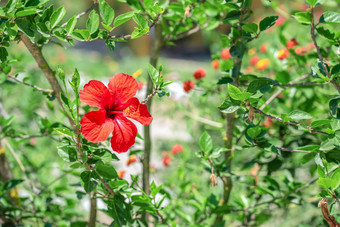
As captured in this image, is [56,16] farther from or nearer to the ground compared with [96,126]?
farther from the ground

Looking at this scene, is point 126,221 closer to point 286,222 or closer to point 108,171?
point 108,171

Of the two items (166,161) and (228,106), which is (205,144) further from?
(166,161)

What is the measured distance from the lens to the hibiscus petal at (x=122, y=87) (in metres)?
0.80

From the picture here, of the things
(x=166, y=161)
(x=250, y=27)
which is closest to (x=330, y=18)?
(x=250, y=27)

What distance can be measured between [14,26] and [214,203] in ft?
2.59

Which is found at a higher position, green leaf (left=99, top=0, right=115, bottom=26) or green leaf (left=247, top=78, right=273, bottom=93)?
green leaf (left=99, top=0, right=115, bottom=26)

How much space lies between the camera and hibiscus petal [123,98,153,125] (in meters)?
0.80

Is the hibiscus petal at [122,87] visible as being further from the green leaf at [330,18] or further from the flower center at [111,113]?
the green leaf at [330,18]

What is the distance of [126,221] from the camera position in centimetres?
92

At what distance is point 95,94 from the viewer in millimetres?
781

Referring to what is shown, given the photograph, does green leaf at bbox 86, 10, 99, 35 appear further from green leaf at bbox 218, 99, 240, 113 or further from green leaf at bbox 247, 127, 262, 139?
green leaf at bbox 247, 127, 262, 139

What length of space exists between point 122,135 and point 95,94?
0.10 meters

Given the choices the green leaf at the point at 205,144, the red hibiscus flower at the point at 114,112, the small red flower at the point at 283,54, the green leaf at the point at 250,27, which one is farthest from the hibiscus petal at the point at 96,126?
the small red flower at the point at 283,54

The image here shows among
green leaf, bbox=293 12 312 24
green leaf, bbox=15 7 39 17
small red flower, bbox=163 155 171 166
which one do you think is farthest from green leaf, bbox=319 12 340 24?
small red flower, bbox=163 155 171 166
